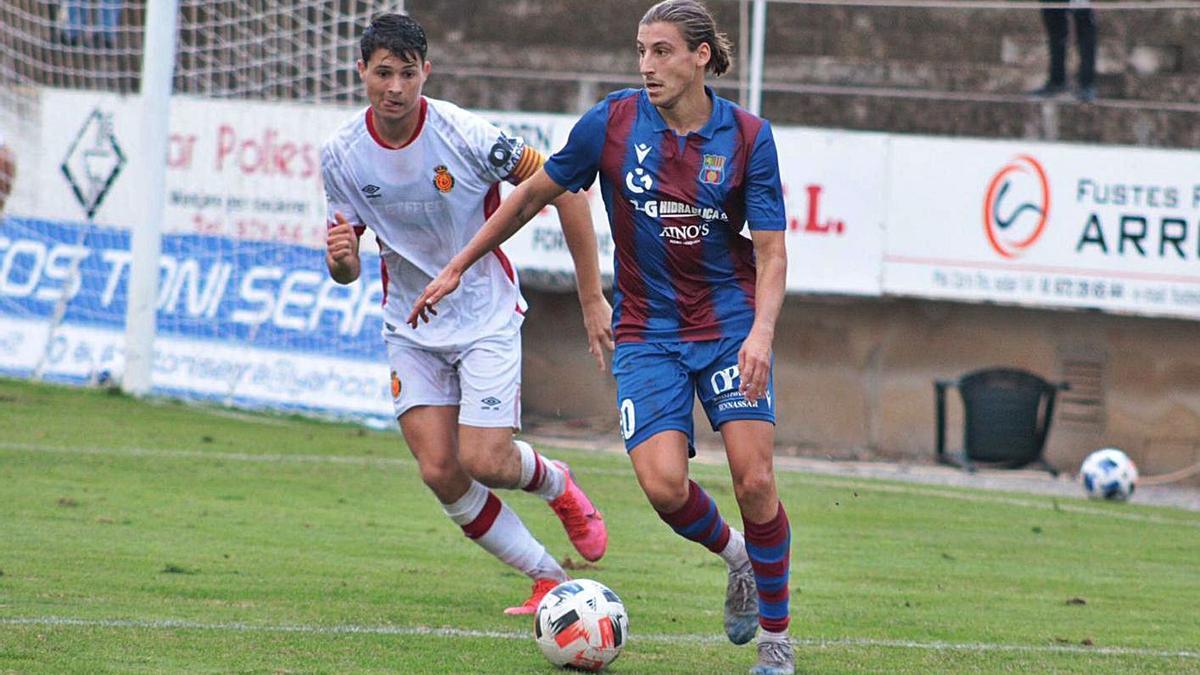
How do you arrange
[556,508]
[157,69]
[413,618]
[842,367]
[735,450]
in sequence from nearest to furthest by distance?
[735,450] < [413,618] < [556,508] < [157,69] < [842,367]

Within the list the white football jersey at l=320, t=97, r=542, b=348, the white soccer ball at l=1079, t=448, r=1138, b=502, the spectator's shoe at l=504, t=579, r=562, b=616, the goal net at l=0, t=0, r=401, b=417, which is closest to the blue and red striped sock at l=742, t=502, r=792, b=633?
the spectator's shoe at l=504, t=579, r=562, b=616

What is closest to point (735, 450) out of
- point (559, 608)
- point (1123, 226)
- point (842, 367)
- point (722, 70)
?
point (559, 608)

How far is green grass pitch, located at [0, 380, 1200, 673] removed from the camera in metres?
6.47

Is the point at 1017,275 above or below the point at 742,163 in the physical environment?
below

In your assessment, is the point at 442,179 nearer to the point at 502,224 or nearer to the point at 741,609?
the point at 502,224

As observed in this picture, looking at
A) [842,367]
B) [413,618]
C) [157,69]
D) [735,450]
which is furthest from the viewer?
[842,367]

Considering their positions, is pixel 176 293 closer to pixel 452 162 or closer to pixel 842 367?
pixel 842 367

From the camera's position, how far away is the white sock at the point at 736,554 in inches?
261

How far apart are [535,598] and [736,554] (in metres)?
1.03

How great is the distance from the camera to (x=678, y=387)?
6301 mm

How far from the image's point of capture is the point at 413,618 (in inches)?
277

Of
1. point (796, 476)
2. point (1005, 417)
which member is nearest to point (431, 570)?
point (796, 476)

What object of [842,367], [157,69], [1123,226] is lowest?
[842,367]

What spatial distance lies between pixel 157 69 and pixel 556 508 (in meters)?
8.42
